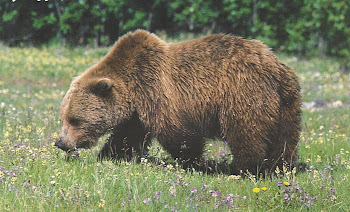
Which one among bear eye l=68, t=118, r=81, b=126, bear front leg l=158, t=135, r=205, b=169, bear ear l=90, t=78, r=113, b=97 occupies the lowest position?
bear front leg l=158, t=135, r=205, b=169

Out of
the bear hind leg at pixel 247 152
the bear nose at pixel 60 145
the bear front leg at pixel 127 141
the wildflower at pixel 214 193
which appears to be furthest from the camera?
the bear front leg at pixel 127 141

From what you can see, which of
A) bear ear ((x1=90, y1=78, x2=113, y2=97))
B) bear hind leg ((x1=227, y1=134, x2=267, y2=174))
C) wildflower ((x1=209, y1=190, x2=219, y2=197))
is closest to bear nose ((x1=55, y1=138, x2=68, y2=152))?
bear ear ((x1=90, y1=78, x2=113, y2=97))

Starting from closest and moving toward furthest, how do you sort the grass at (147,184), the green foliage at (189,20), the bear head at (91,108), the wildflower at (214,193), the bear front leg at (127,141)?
the grass at (147,184) → the wildflower at (214,193) → the bear head at (91,108) → the bear front leg at (127,141) → the green foliage at (189,20)

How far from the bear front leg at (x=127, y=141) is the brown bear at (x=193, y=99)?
0.03 m

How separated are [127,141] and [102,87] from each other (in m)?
0.76

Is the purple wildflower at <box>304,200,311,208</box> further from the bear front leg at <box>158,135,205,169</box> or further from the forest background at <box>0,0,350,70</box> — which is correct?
the forest background at <box>0,0,350,70</box>

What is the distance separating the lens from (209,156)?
634 centimetres

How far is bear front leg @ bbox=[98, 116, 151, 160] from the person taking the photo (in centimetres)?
569

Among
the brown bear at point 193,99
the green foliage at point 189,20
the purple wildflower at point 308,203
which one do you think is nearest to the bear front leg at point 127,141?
the brown bear at point 193,99

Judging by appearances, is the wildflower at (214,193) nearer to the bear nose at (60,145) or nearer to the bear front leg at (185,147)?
the bear front leg at (185,147)

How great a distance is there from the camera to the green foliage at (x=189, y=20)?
15219 mm

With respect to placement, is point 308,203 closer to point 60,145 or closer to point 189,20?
point 60,145

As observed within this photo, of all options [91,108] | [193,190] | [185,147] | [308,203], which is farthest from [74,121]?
[308,203]

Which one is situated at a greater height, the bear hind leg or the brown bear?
the brown bear
